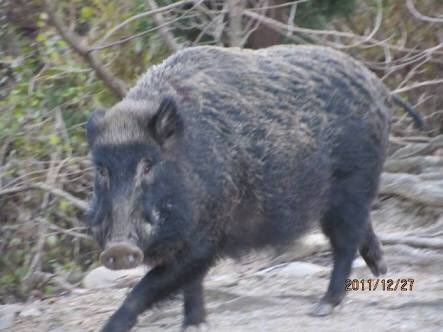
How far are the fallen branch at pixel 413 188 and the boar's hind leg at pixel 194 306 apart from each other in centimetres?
239

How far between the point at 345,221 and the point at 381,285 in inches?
20.7

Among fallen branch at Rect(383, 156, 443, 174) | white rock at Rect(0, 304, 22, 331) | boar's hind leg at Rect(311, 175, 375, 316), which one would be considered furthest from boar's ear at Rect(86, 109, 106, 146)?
fallen branch at Rect(383, 156, 443, 174)

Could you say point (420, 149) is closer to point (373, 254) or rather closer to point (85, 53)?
point (373, 254)

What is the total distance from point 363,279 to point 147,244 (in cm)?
189

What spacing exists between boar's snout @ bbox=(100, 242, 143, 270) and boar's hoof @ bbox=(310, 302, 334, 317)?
137 cm

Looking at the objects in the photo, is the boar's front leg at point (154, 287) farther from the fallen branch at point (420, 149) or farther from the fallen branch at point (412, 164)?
the fallen branch at point (420, 149)

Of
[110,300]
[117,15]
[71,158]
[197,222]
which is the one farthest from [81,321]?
[117,15]

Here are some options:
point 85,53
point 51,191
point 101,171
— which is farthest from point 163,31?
point 101,171

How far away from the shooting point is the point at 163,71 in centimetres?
465

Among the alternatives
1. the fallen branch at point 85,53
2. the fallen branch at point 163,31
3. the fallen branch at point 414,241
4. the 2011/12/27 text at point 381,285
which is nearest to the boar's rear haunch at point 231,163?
the 2011/12/27 text at point 381,285

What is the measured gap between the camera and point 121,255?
3.75 m

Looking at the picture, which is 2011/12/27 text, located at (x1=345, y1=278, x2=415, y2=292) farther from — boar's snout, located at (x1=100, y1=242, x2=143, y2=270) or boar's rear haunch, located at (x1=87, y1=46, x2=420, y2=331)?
boar's snout, located at (x1=100, y1=242, x2=143, y2=270)

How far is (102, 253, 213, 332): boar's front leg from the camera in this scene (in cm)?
420

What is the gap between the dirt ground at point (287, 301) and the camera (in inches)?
183
